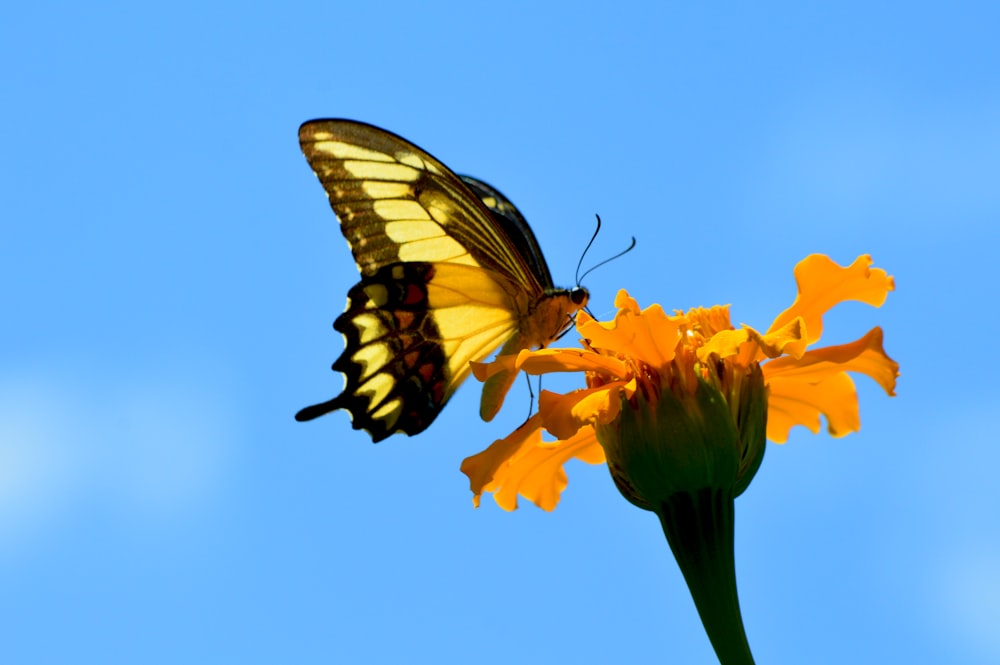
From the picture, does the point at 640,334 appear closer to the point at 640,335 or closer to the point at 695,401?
the point at 640,335

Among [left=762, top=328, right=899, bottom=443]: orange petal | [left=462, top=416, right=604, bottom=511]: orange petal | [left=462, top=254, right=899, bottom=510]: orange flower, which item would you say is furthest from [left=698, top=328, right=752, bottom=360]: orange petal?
[left=462, top=416, right=604, bottom=511]: orange petal

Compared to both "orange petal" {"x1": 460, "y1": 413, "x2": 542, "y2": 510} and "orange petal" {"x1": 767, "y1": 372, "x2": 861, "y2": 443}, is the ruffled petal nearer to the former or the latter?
"orange petal" {"x1": 460, "y1": 413, "x2": 542, "y2": 510}

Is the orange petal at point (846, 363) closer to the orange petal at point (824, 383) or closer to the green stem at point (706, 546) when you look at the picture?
the orange petal at point (824, 383)

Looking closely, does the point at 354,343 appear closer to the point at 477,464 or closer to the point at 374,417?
the point at 374,417

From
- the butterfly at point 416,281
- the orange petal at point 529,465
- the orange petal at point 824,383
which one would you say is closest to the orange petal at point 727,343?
the orange petal at point 824,383

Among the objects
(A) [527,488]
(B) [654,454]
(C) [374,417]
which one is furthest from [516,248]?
(B) [654,454]

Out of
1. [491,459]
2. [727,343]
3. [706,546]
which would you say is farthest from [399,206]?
[706,546]
